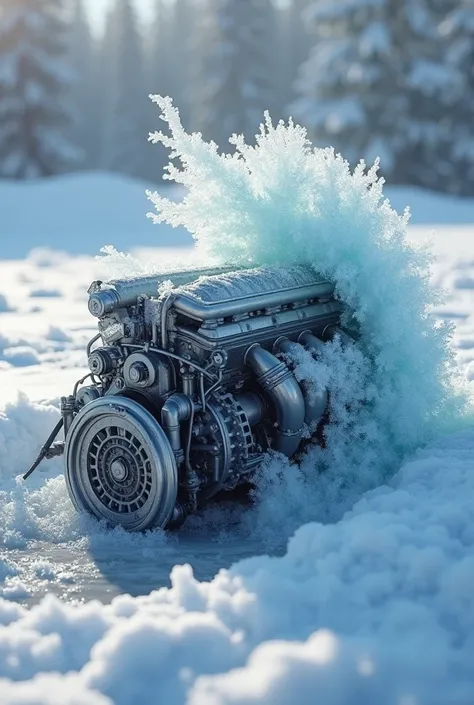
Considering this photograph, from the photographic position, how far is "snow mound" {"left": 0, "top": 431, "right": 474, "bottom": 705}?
10.2ft

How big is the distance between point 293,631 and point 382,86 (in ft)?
82.4

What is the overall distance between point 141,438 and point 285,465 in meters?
0.86

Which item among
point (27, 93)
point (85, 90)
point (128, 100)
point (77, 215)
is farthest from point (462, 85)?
point (85, 90)

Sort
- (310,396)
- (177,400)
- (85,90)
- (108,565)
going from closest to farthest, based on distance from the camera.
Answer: (108,565) → (177,400) → (310,396) → (85,90)

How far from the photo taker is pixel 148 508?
186 inches

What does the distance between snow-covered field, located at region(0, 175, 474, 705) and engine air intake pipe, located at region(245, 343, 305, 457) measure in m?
0.28

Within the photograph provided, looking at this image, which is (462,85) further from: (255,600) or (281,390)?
(255,600)

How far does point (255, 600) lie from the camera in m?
3.58

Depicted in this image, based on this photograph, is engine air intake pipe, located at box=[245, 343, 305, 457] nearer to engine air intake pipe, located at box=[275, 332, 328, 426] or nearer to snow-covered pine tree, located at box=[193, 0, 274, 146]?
engine air intake pipe, located at box=[275, 332, 328, 426]

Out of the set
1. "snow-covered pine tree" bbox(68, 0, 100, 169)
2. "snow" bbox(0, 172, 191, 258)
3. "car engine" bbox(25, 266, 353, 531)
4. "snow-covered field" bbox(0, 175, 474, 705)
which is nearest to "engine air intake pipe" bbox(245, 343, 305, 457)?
"car engine" bbox(25, 266, 353, 531)

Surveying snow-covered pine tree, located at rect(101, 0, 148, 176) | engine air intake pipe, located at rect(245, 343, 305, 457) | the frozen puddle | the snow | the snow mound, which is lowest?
the snow mound

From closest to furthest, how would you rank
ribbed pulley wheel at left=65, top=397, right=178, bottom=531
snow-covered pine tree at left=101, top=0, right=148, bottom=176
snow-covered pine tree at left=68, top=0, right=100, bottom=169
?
ribbed pulley wheel at left=65, top=397, right=178, bottom=531, snow-covered pine tree at left=101, top=0, right=148, bottom=176, snow-covered pine tree at left=68, top=0, right=100, bottom=169

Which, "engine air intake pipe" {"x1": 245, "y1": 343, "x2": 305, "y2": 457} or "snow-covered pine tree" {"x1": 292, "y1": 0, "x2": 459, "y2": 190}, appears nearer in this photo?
"engine air intake pipe" {"x1": 245, "y1": 343, "x2": 305, "y2": 457}

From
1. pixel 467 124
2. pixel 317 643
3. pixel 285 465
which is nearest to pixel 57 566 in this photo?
pixel 285 465
